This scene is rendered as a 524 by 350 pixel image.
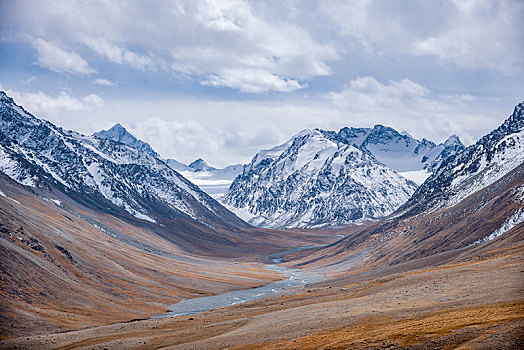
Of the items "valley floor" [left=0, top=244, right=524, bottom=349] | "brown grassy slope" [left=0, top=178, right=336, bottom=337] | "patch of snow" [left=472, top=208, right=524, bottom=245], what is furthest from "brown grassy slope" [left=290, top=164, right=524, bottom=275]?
"valley floor" [left=0, top=244, right=524, bottom=349]

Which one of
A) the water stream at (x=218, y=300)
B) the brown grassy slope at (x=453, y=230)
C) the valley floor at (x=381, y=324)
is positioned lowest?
the water stream at (x=218, y=300)

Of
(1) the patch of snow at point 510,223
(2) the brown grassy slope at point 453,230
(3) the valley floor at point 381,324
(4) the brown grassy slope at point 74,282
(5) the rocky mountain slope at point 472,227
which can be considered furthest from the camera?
(2) the brown grassy slope at point 453,230

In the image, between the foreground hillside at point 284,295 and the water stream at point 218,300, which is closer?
the foreground hillside at point 284,295

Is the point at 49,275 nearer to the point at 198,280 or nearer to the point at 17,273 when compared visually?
the point at 17,273

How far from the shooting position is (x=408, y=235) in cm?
18925

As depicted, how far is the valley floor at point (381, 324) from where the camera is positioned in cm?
3453

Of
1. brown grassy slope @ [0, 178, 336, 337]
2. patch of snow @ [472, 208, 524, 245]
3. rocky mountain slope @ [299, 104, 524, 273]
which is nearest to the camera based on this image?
brown grassy slope @ [0, 178, 336, 337]

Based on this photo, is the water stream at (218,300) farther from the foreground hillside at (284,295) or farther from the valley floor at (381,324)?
the valley floor at (381,324)

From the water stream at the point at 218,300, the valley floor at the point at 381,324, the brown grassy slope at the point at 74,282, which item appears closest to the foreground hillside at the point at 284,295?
the valley floor at the point at 381,324

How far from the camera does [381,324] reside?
141ft

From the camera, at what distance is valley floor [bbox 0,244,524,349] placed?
3453 centimetres

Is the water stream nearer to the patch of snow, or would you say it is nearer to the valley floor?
the valley floor

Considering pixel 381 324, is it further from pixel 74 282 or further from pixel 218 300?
pixel 218 300

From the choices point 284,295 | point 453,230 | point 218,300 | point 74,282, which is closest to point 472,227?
point 453,230
